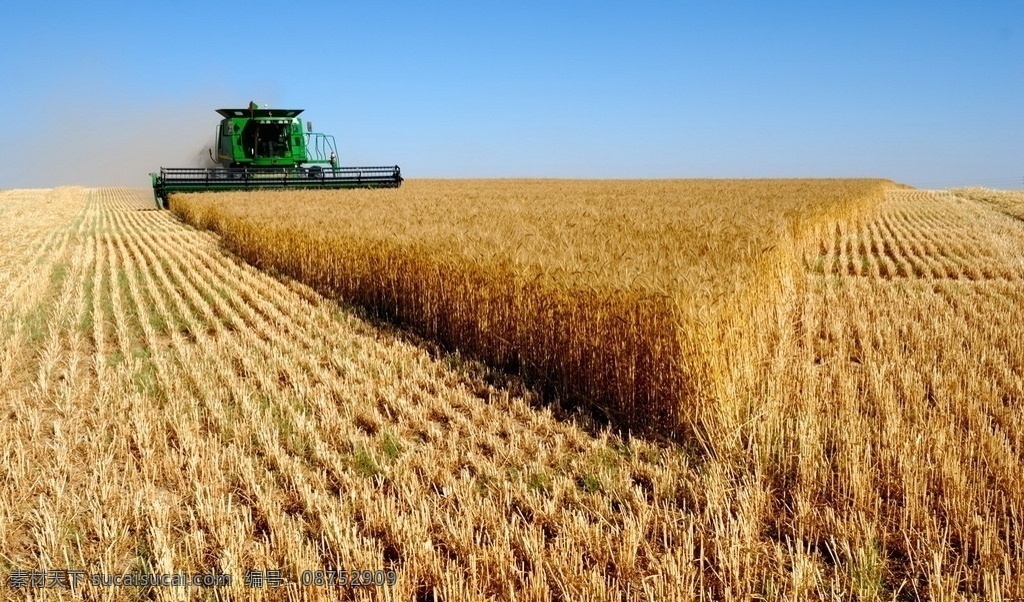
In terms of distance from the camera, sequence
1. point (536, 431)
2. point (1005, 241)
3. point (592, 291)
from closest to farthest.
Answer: point (536, 431) → point (592, 291) → point (1005, 241)

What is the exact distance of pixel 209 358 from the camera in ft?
20.8

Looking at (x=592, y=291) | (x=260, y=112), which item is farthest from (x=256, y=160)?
(x=592, y=291)

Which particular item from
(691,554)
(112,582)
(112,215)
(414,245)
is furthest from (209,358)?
(112,215)

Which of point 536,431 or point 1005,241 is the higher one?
point 1005,241

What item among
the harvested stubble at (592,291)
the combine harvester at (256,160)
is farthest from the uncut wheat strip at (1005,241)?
the combine harvester at (256,160)

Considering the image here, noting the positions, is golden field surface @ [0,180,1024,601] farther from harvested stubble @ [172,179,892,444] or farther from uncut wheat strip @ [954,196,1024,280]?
uncut wheat strip @ [954,196,1024,280]

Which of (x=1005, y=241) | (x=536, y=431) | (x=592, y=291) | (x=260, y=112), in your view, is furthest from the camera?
(x=260, y=112)

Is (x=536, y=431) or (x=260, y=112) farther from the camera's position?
(x=260, y=112)

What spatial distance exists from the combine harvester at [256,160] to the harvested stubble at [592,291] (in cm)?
1230

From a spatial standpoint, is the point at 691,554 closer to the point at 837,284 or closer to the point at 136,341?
the point at 136,341

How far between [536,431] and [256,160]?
68.5ft

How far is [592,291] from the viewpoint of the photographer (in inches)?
199

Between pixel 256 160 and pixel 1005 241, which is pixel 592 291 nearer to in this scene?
pixel 1005 241

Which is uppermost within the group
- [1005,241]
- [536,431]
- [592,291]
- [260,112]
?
[260,112]
